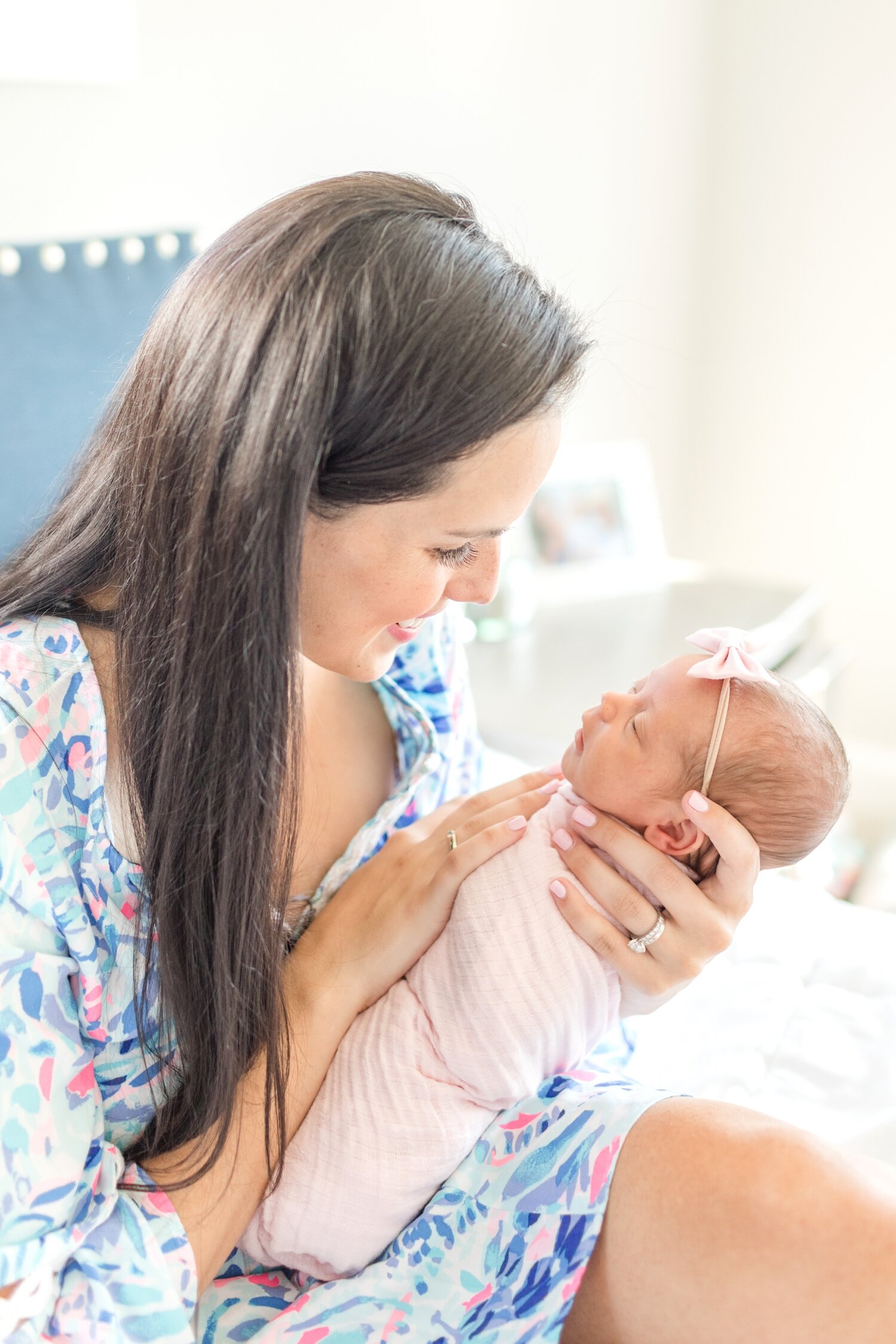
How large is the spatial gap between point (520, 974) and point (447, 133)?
1710mm

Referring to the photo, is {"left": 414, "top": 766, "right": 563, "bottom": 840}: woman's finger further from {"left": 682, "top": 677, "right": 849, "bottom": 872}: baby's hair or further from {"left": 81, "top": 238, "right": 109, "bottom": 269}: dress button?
{"left": 81, "top": 238, "right": 109, "bottom": 269}: dress button

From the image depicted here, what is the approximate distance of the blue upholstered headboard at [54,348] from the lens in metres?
1.47

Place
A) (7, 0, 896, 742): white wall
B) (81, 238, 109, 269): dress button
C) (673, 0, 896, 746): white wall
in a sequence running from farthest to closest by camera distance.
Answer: (673, 0, 896, 746): white wall, (7, 0, 896, 742): white wall, (81, 238, 109, 269): dress button

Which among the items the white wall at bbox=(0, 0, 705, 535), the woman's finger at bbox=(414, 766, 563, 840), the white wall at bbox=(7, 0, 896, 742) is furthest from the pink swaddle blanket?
the white wall at bbox=(7, 0, 896, 742)

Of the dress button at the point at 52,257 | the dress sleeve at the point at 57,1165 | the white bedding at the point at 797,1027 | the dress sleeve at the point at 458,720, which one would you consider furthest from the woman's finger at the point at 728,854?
the dress button at the point at 52,257

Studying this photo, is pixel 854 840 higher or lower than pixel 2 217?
lower

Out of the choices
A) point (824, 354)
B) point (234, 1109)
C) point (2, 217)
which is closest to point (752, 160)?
point (824, 354)

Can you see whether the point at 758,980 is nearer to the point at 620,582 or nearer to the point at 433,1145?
the point at 433,1145

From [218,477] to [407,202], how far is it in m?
0.29

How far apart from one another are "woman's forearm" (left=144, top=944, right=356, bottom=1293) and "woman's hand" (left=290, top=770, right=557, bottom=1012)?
0.01 metres

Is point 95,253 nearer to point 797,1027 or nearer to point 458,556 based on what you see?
point 458,556

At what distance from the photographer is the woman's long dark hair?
86 cm

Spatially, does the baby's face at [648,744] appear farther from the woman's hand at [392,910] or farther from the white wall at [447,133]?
the white wall at [447,133]

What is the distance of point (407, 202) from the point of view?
95 centimetres
